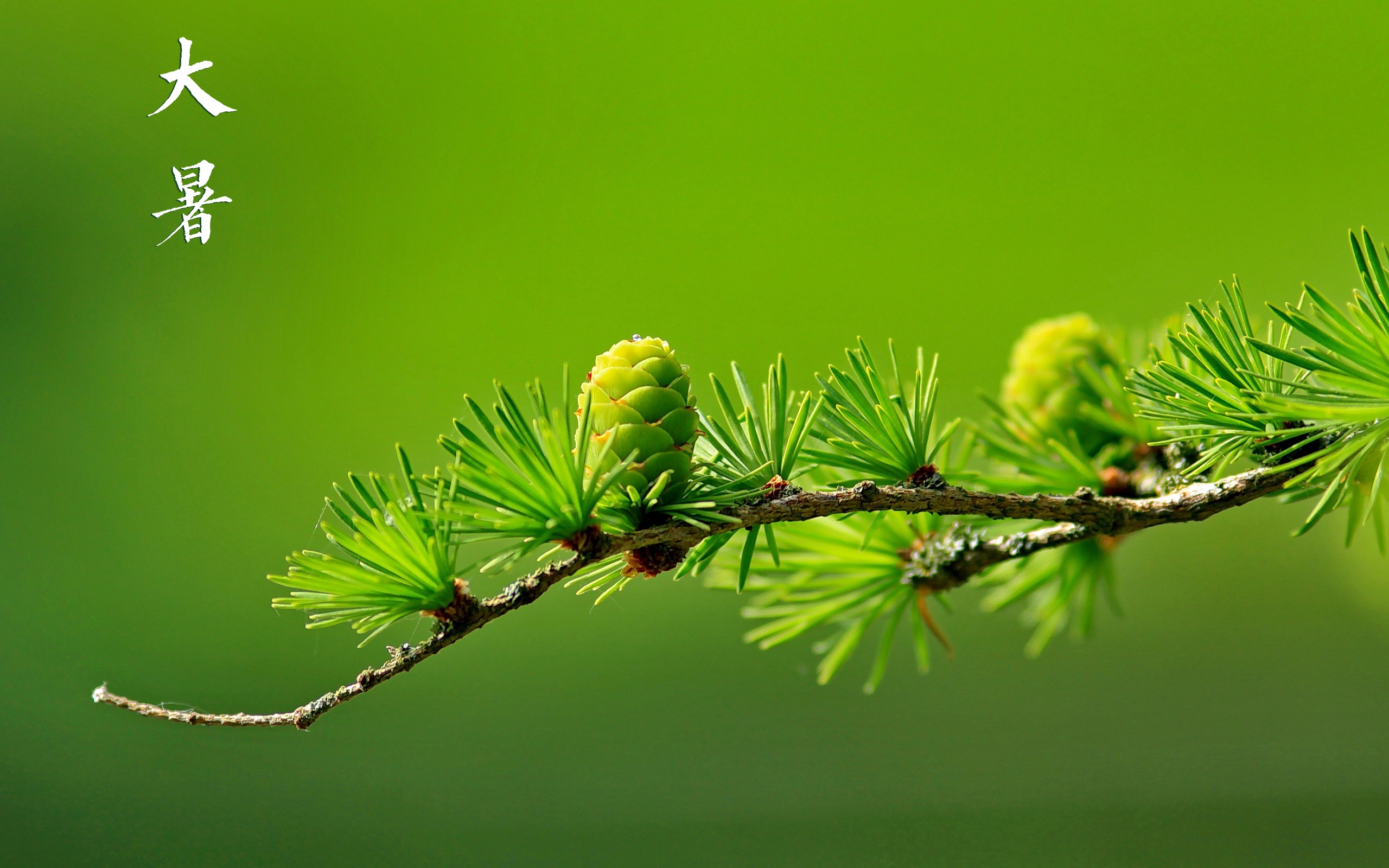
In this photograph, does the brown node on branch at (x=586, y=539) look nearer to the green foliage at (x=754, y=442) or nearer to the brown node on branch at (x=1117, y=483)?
the green foliage at (x=754, y=442)

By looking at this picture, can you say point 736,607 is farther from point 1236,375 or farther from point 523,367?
point 1236,375

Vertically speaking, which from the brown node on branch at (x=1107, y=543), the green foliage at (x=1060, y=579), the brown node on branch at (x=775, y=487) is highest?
the brown node on branch at (x=775, y=487)

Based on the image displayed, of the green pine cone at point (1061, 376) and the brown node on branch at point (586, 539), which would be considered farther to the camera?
the green pine cone at point (1061, 376)

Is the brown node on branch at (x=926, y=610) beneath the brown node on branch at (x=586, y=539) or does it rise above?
beneath

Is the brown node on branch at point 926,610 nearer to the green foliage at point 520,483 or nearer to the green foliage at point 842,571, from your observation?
the green foliage at point 842,571

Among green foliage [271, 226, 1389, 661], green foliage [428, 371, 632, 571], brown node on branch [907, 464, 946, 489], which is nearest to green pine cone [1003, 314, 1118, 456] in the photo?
green foliage [271, 226, 1389, 661]

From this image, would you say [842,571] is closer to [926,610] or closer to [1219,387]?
[926,610]

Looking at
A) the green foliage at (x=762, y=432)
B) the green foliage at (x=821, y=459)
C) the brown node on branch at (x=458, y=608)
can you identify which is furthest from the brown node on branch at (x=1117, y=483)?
the brown node on branch at (x=458, y=608)

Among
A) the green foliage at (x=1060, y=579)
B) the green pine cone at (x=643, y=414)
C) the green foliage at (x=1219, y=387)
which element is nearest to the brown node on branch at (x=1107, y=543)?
the green foliage at (x=1060, y=579)
